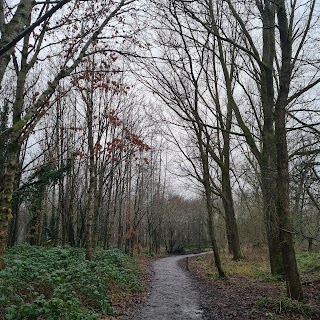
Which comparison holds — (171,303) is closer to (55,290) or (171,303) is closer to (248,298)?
(248,298)

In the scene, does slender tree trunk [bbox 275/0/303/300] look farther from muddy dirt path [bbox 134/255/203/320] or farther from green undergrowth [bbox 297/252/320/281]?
green undergrowth [bbox 297/252/320/281]

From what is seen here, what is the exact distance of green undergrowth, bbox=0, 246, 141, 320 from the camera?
441 centimetres

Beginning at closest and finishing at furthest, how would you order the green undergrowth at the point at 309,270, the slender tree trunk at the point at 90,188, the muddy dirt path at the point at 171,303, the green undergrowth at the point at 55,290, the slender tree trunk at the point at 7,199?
the green undergrowth at the point at 55,290, the slender tree trunk at the point at 7,199, the muddy dirt path at the point at 171,303, the green undergrowth at the point at 309,270, the slender tree trunk at the point at 90,188

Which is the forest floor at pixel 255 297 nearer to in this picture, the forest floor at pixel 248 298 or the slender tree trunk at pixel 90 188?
the forest floor at pixel 248 298

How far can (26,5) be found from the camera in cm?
346

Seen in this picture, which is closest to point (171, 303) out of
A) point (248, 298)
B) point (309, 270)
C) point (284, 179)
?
point (248, 298)

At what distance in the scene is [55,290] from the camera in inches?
222

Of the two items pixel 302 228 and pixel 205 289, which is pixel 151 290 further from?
pixel 302 228

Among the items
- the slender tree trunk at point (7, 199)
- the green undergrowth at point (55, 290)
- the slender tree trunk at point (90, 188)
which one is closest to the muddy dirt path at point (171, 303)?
the green undergrowth at point (55, 290)

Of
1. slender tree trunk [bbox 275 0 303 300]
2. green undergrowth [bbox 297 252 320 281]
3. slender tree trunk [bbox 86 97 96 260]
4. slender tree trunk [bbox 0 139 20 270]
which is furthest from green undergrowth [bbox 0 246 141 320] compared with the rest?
green undergrowth [bbox 297 252 320 281]

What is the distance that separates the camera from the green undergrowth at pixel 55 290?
14.5 ft

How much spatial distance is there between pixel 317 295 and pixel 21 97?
8.53 m

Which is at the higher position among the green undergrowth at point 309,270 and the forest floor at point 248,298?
the green undergrowth at point 309,270

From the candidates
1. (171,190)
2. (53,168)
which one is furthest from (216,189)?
(171,190)
